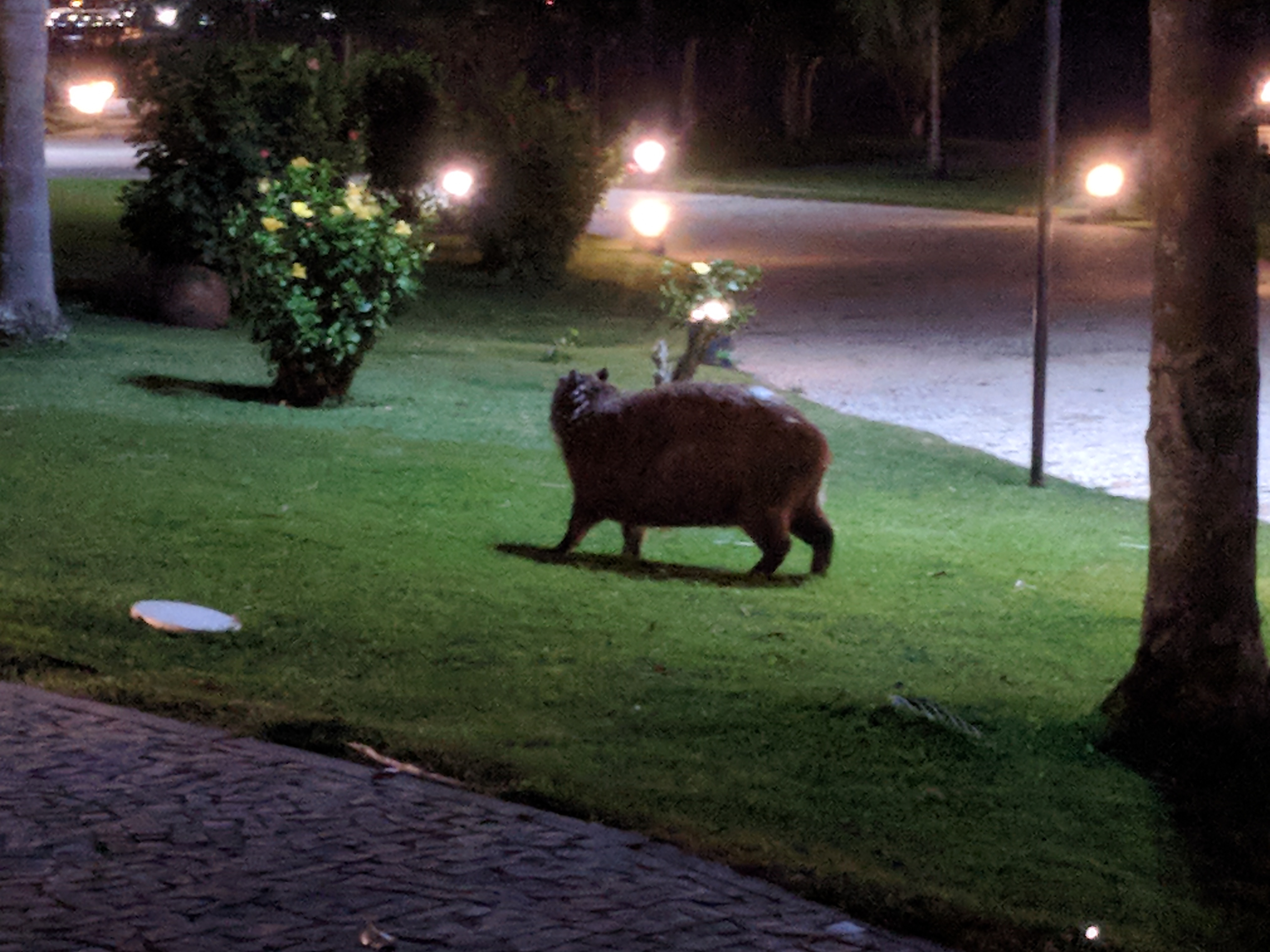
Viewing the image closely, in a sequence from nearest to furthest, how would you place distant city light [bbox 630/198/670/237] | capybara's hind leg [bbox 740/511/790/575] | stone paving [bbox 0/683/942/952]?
stone paving [bbox 0/683/942/952], capybara's hind leg [bbox 740/511/790/575], distant city light [bbox 630/198/670/237]

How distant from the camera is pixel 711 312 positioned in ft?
43.9

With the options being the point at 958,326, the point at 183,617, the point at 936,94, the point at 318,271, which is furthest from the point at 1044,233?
the point at 936,94

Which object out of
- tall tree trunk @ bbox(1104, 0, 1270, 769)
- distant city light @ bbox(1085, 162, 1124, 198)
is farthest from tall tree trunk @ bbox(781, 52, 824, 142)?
tall tree trunk @ bbox(1104, 0, 1270, 769)

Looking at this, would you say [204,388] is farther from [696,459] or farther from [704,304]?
[696,459]

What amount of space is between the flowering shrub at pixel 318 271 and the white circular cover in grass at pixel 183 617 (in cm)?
529

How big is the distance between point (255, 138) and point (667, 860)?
14.0 metres

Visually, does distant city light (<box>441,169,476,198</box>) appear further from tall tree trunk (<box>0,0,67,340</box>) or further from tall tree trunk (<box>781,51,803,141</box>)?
tall tree trunk (<box>781,51,803,141</box>)

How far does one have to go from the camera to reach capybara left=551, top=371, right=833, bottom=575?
798 cm

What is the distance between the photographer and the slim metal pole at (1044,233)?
34.9ft

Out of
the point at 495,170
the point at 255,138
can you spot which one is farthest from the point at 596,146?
the point at 255,138

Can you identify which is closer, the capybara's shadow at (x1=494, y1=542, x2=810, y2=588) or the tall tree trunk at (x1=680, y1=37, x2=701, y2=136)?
the capybara's shadow at (x1=494, y1=542, x2=810, y2=588)

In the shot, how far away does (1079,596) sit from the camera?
8.23 m

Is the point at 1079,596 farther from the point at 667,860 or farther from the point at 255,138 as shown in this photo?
the point at 255,138

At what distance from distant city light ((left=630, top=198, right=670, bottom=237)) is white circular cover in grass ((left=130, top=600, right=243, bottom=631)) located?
22.3 meters
